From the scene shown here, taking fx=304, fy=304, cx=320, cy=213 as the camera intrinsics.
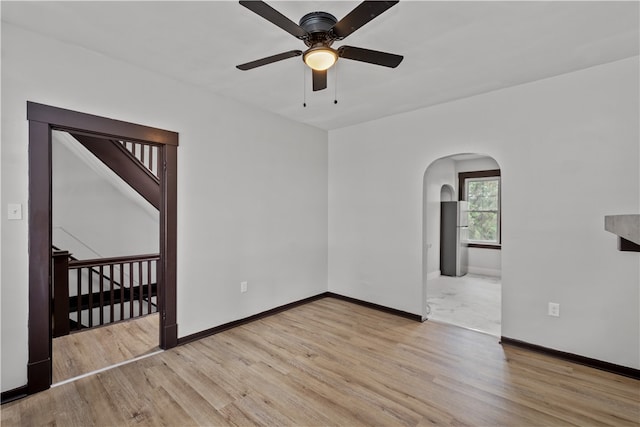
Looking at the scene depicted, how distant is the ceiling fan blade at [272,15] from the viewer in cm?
145

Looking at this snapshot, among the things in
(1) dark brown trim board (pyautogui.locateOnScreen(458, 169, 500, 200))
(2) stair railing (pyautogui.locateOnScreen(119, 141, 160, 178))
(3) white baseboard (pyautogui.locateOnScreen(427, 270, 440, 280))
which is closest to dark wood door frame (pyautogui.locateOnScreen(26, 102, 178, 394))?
(2) stair railing (pyautogui.locateOnScreen(119, 141, 160, 178))

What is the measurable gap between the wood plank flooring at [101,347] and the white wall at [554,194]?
9.67ft

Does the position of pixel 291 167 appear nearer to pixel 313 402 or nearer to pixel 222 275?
pixel 222 275

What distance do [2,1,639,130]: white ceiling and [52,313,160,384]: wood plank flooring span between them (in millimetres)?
2652

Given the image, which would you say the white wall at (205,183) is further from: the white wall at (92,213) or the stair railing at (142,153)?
the white wall at (92,213)

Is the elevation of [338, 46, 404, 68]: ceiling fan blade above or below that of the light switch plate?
above

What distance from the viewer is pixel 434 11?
1.92 metres

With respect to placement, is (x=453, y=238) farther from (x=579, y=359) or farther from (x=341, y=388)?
(x=341, y=388)

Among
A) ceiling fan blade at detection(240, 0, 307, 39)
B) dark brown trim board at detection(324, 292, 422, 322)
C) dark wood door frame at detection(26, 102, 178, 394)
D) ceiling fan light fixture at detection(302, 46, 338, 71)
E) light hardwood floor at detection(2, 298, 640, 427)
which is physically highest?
ceiling fan blade at detection(240, 0, 307, 39)

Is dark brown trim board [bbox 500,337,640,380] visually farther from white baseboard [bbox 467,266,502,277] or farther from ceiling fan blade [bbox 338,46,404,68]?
white baseboard [bbox 467,266,502,277]

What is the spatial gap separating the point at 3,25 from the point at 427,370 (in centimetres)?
409

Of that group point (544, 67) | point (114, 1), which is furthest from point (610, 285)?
point (114, 1)

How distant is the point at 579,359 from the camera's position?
2.71 metres

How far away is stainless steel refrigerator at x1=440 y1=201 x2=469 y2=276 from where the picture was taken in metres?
6.12
